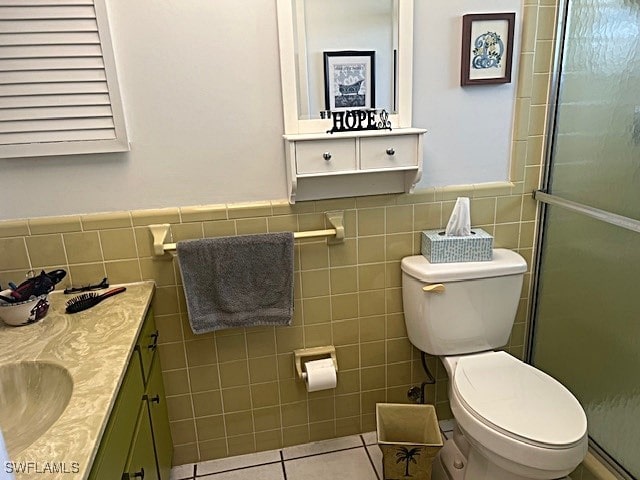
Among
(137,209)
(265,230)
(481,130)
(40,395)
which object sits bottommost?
(40,395)

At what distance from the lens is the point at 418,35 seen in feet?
5.36

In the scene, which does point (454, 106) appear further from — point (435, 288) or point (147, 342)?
point (147, 342)

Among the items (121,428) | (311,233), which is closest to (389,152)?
(311,233)

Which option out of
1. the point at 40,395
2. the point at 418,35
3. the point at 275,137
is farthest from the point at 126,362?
the point at 418,35

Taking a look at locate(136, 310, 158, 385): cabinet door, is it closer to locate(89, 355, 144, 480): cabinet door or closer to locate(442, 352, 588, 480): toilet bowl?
locate(89, 355, 144, 480): cabinet door

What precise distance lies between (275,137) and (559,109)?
3.47 ft

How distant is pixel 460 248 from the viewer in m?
1.73

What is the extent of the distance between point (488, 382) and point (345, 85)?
1.11 m

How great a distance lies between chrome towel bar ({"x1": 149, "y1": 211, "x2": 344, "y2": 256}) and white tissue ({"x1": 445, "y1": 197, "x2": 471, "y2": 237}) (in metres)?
0.40

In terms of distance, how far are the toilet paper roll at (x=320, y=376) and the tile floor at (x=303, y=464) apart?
336mm

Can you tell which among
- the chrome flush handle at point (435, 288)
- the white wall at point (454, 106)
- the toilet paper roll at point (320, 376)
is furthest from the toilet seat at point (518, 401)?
the white wall at point (454, 106)

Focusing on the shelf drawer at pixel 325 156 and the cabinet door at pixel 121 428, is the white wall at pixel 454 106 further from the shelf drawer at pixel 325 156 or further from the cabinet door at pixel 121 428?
the cabinet door at pixel 121 428

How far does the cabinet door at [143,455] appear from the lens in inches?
46.9

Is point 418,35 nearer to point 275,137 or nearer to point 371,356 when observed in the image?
point 275,137
